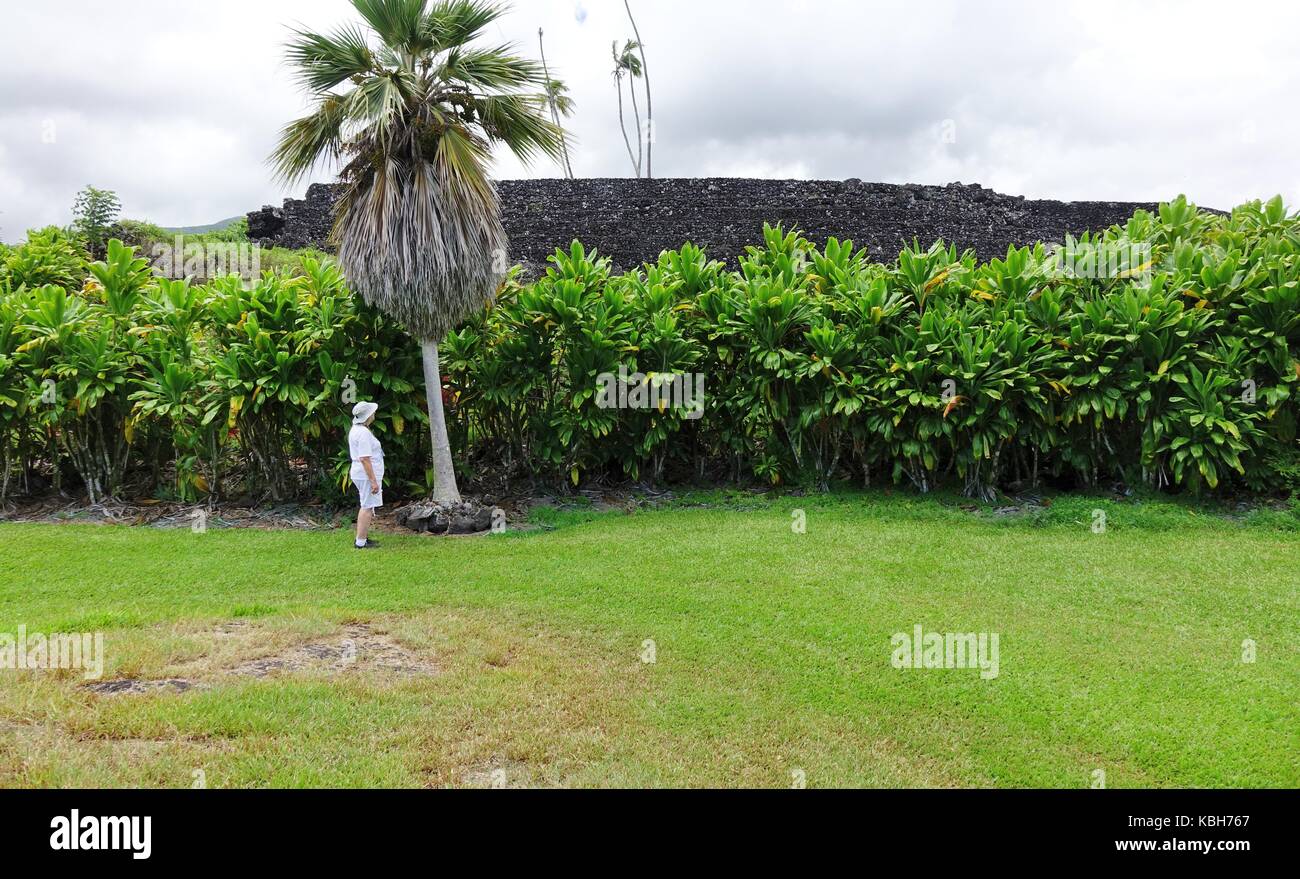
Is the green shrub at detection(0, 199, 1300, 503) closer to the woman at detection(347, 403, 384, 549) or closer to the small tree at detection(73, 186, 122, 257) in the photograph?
the woman at detection(347, 403, 384, 549)

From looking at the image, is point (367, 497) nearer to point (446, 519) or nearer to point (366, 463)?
point (366, 463)

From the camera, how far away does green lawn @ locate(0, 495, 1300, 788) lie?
9.78ft

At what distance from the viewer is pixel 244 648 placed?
13.2 feet

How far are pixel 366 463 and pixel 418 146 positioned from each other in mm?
2670

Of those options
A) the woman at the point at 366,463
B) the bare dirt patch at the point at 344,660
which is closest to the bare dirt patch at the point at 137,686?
the bare dirt patch at the point at 344,660

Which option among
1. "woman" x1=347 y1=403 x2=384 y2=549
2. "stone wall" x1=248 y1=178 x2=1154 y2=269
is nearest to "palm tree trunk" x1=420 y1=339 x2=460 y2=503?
"woman" x1=347 y1=403 x2=384 y2=549

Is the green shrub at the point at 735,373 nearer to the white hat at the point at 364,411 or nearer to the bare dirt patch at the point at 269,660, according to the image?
the white hat at the point at 364,411

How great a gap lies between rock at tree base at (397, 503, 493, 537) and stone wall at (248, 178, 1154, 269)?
12.5 meters

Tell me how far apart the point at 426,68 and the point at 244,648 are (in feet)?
16.1

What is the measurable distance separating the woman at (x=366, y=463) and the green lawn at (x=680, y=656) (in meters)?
0.36

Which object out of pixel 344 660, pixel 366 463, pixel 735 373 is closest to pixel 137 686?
pixel 344 660

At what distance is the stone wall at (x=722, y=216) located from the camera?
19.2 metres

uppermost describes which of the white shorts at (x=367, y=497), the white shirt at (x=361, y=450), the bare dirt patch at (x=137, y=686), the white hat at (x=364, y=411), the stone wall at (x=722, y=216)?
the stone wall at (x=722, y=216)
